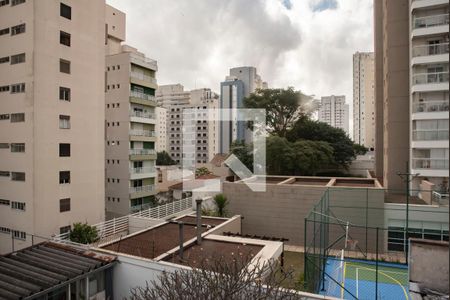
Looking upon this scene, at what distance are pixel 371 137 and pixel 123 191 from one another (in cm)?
4610

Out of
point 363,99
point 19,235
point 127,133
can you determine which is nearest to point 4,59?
point 19,235

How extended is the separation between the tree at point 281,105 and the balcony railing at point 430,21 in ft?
42.1

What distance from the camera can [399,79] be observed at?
18.4 meters

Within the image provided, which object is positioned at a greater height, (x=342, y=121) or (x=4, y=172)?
(x=342, y=121)

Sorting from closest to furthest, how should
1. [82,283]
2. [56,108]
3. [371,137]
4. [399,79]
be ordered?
[82,283]
[56,108]
[399,79]
[371,137]

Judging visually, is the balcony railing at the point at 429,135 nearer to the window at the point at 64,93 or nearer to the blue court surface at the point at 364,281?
the blue court surface at the point at 364,281

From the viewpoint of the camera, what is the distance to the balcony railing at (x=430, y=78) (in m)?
16.4

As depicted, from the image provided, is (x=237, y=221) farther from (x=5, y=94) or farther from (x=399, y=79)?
(x=399, y=79)

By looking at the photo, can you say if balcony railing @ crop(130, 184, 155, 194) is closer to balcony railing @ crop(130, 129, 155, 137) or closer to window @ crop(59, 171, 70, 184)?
balcony railing @ crop(130, 129, 155, 137)

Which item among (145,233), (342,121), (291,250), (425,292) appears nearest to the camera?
(425,292)

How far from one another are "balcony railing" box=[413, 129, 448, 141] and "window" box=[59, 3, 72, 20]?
1766 cm

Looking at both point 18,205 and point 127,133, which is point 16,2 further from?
point 127,133

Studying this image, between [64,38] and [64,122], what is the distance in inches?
146

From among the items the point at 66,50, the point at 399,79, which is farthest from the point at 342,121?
the point at 66,50
